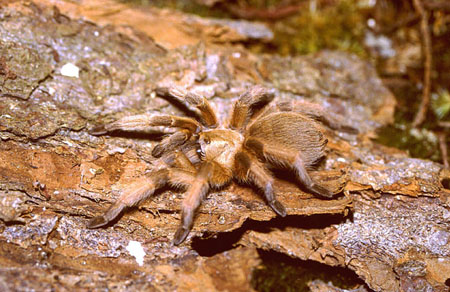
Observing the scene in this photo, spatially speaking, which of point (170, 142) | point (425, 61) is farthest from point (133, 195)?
point (425, 61)

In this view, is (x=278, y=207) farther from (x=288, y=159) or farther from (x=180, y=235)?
(x=180, y=235)

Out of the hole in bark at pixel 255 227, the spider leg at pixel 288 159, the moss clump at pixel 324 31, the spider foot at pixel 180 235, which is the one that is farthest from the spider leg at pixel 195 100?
the moss clump at pixel 324 31

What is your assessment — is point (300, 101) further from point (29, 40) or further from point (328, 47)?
point (29, 40)

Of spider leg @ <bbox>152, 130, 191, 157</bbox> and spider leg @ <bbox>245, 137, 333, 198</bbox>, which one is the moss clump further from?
spider leg @ <bbox>152, 130, 191, 157</bbox>

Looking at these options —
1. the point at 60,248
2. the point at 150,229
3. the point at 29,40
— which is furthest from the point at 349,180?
the point at 29,40

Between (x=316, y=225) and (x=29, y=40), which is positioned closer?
(x=316, y=225)

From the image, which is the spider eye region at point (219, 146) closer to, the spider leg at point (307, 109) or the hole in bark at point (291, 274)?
the spider leg at point (307, 109)

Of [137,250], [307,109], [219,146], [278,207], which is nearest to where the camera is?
A: [137,250]
